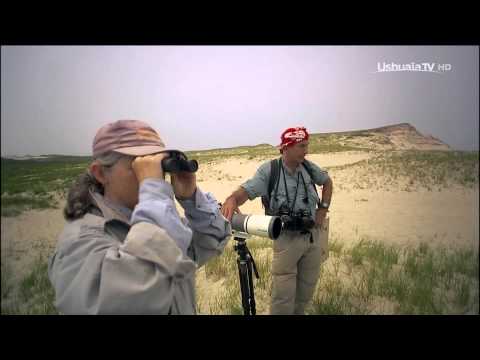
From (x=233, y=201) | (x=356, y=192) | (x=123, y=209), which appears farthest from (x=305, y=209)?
(x=356, y=192)

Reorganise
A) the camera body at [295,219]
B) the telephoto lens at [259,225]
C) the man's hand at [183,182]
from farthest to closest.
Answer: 1. the camera body at [295,219]
2. the telephoto lens at [259,225]
3. the man's hand at [183,182]

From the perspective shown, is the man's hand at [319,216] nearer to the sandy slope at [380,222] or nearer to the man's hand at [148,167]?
the sandy slope at [380,222]

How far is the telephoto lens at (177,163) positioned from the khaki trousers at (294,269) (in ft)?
4.50

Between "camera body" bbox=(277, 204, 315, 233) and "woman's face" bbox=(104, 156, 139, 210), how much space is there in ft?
4.39

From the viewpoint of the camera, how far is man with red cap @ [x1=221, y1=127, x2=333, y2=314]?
2242mm

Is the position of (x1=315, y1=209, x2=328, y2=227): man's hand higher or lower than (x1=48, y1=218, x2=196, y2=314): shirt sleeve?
lower

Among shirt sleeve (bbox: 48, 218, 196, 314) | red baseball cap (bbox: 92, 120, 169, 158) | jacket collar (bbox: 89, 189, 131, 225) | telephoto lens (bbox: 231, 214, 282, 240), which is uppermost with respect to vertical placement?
red baseball cap (bbox: 92, 120, 169, 158)

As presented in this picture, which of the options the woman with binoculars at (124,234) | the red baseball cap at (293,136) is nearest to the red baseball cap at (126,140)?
the woman with binoculars at (124,234)

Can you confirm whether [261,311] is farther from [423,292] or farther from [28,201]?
[28,201]

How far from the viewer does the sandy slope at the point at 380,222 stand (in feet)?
7.68

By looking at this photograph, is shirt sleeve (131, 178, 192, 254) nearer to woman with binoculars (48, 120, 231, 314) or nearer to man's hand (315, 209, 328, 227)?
woman with binoculars (48, 120, 231, 314)

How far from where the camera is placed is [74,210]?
1.00 metres

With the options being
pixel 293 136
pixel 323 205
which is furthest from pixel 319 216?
pixel 293 136

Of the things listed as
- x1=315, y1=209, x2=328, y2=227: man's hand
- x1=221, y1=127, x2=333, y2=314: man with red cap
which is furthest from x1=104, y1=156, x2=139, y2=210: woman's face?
x1=315, y1=209, x2=328, y2=227: man's hand
